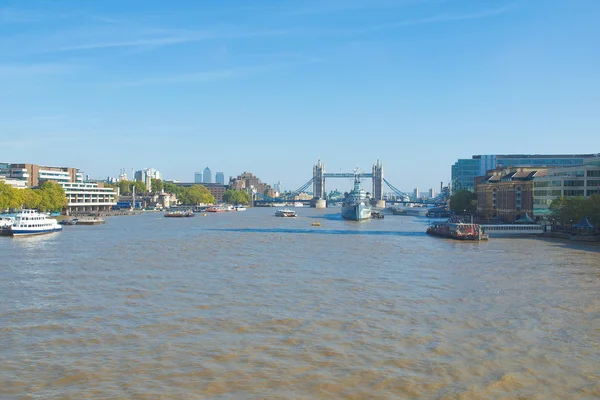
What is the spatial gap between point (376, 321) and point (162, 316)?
7443mm

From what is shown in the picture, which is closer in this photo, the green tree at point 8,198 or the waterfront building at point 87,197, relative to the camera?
Answer: the green tree at point 8,198

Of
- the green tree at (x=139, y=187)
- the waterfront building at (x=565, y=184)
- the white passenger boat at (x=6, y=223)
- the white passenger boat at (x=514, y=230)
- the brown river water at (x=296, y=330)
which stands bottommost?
the brown river water at (x=296, y=330)

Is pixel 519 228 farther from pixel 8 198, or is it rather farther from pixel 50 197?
pixel 50 197

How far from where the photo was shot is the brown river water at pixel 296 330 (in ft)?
48.3

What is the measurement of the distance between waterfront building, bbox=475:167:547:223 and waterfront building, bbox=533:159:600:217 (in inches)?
94.1

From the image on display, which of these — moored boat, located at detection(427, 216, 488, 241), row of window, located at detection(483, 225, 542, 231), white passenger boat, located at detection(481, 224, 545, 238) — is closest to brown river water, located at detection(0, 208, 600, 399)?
moored boat, located at detection(427, 216, 488, 241)

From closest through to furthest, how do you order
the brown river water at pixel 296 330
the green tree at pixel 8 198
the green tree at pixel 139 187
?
the brown river water at pixel 296 330, the green tree at pixel 8 198, the green tree at pixel 139 187

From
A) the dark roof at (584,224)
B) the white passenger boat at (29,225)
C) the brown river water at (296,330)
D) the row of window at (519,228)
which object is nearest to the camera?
the brown river water at (296,330)

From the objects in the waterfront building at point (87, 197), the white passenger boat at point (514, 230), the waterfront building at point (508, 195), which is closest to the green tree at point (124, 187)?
the waterfront building at point (87, 197)

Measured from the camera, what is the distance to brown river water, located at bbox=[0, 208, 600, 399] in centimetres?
1472

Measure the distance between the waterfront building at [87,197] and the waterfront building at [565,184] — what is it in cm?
8764

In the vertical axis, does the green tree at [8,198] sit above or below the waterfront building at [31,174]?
below

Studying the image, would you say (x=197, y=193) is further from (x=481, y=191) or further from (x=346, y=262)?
(x=346, y=262)

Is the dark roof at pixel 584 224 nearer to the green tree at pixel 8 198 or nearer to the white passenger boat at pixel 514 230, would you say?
the white passenger boat at pixel 514 230
